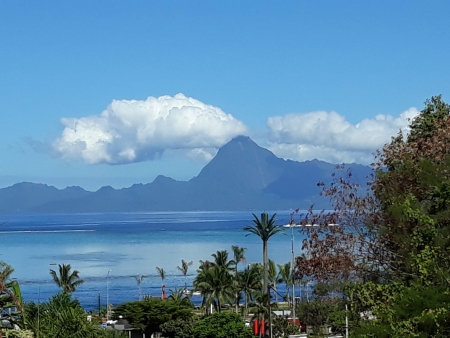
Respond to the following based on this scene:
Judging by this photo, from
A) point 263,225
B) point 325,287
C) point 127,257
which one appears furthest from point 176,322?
point 127,257

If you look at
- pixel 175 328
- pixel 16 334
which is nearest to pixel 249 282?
pixel 175 328

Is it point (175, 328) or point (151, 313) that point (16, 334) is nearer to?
point (175, 328)

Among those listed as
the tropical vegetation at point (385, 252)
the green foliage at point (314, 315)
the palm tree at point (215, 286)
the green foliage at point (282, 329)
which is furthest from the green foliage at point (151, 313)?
the tropical vegetation at point (385, 252)

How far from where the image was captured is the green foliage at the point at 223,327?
2029 inches

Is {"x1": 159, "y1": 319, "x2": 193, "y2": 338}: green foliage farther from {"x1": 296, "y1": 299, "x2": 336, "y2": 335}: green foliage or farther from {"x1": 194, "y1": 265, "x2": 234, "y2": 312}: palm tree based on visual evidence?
{"x1": 296, "y1": 299, "x2": 336, "y2": 335}: green foliage

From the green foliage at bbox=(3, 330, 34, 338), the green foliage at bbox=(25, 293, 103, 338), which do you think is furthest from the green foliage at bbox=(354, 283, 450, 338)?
the green foliage at bbox=(25, 293, 103, 338)

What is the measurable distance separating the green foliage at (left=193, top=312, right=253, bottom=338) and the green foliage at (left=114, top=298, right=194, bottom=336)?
9.02m

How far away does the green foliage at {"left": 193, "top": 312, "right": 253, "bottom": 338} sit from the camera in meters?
51.5

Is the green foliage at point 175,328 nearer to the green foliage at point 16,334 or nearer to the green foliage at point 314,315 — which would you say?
the green foliage at point 314,315

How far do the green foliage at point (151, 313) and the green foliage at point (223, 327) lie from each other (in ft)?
29.6

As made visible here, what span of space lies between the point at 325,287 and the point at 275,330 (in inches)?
1470

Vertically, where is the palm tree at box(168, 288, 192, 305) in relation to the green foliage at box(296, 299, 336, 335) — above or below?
above

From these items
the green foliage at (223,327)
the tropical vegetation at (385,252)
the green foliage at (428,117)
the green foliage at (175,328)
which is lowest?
the green foliage at (175,328)

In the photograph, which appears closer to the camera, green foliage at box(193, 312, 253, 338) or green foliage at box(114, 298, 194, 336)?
green foliage at box(193, 312, 253, 338)
